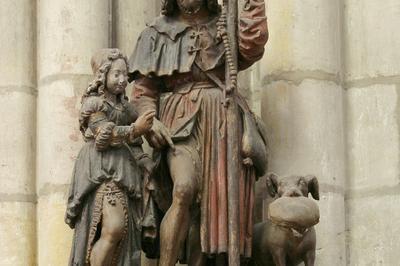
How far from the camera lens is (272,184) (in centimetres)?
891

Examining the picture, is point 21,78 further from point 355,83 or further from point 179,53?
point 355,83

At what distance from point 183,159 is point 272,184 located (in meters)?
0.47

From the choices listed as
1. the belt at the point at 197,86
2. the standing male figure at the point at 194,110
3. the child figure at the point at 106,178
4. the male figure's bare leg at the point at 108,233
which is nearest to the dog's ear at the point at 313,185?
the standing male figure at the point at 194,110

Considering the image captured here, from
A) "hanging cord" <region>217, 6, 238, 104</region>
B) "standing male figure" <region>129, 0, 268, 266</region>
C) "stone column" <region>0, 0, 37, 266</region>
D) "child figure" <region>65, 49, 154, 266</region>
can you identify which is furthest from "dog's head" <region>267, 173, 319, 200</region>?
"stone column" <region>0, 0, 37, 266</region>

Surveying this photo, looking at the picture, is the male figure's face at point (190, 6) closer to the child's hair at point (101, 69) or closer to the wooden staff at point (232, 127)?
the wooden staff at point (232, 127)

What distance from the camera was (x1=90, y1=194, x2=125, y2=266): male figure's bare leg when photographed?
8484 mm

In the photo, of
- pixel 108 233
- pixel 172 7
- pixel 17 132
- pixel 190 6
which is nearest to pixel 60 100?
pixel 17 132

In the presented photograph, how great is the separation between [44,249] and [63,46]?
1.06 m

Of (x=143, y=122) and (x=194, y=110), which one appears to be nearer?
(x=143, y=122)

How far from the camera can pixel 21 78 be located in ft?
31.5

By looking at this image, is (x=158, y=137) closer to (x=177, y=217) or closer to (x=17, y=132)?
(x=177, y=217)

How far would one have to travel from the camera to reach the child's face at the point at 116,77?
8648mm

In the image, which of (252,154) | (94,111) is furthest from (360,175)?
(94,111)

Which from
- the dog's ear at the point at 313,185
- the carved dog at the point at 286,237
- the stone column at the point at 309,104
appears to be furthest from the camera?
the stone column at the point at 309,104
